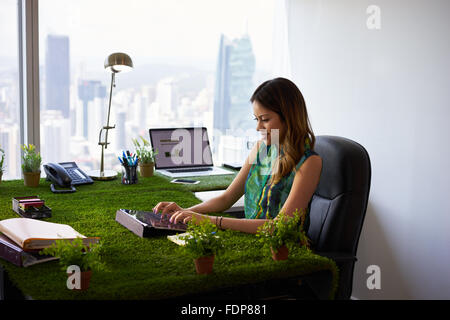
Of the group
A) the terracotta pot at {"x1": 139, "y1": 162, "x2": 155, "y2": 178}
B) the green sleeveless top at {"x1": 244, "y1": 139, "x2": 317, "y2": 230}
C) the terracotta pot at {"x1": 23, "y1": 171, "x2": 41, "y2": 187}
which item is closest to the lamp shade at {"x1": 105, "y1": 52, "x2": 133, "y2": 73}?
the terracotta pot at {"x1": 139, "y1": 162, "x2": 155, "y2": 178}

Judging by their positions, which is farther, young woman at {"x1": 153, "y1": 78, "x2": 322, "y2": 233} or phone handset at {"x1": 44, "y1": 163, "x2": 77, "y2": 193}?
phone handset at {"x1": 44, "y1": 163, "x2": 77, "y2": 193}

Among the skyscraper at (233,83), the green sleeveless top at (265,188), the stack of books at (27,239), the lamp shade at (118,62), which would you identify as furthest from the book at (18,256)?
the skyscraper at (233,83)

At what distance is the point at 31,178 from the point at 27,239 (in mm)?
1084

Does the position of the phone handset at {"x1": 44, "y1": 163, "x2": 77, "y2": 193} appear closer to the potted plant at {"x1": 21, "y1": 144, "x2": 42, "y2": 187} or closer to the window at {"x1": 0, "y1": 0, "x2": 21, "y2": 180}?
the potted plant at {"x1": 21, "y1": 144, "x2": 42, "y2": 187}

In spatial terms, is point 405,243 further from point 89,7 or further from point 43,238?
point 89,7

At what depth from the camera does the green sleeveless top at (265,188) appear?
183 cm

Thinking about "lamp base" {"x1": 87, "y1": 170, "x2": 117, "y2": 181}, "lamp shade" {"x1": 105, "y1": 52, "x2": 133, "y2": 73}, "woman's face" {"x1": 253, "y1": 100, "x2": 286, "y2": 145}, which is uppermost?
"lamp shade" {"x1": 105, "y1": 52, "x2": 133, "y2": 73}

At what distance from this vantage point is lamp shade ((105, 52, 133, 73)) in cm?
256

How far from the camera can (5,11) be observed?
285 cm

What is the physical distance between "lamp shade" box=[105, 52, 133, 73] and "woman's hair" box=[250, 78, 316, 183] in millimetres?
1028

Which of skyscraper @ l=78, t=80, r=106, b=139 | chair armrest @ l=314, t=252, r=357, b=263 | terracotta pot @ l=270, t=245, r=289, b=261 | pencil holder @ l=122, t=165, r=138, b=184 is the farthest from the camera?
skyscraper @ l=78, t=80, r=106, b=139

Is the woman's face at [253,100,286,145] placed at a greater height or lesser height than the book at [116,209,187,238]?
greater

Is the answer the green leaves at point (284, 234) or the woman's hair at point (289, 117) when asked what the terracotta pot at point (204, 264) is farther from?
the woman's hair at point (289, 117)
